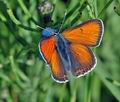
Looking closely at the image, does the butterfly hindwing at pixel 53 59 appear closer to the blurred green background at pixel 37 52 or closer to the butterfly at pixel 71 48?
the butterfly at pixel 71 48

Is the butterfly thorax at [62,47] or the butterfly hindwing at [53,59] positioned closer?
the butterfly hindwing at [53,59]

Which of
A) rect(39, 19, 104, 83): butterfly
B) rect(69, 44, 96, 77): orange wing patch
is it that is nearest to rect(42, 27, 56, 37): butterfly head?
rect(39, 19, 104, 83): butterfly

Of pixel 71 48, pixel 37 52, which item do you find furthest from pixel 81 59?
pixel 37 52

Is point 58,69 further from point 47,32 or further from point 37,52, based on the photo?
point 37,52

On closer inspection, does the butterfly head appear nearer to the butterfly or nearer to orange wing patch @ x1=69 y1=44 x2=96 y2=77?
the butterfly

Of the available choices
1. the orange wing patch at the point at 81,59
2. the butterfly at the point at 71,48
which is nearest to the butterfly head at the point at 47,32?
the butterfly at the point at 71,48
